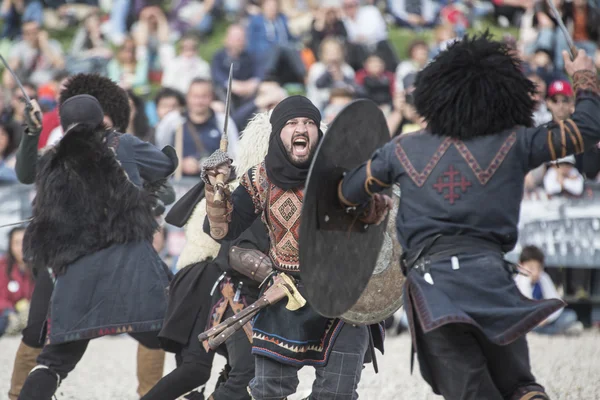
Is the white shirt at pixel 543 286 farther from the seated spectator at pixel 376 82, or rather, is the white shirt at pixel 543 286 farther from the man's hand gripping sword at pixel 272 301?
the man's hand gripping sword at pixel 272 301

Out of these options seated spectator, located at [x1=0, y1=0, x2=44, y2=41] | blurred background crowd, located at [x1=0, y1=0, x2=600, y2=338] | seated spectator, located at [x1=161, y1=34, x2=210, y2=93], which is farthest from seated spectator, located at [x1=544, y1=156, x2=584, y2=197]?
seated spectator, located at [x1=0, y1=0, x2=44, y2=41]

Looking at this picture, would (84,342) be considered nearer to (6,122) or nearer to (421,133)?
(421,133)

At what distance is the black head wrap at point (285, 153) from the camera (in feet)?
14.7

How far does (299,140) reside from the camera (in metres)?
4.49

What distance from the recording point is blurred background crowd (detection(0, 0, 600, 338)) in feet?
31.8

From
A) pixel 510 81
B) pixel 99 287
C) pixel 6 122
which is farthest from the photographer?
pixel 6 122

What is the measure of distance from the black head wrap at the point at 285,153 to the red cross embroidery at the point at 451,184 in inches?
35.5

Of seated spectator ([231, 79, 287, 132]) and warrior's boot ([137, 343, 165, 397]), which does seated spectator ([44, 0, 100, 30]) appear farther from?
warrior's boot ([137, 343, 165, 397])

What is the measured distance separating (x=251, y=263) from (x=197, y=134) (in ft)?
16.2

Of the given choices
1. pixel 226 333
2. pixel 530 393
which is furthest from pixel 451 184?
pixel 226 333

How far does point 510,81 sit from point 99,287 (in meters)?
2.48

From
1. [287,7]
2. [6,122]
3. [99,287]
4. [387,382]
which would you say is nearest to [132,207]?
[99,287]

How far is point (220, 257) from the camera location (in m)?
5.25

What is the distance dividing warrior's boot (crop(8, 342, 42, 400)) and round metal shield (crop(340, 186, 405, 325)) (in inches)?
87.7
